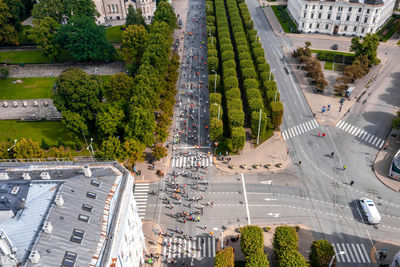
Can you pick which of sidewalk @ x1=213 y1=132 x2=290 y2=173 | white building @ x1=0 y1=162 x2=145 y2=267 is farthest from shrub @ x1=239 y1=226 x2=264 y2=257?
sidewalk @ x1=213 y1=132 x2=290 y2=173

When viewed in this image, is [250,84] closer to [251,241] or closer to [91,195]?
[251,241]

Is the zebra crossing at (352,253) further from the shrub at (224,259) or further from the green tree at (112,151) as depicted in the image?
the green tree at (112,151)

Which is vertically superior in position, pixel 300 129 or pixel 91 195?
pixel 91 195

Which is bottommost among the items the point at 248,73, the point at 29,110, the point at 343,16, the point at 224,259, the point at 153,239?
the point at 153,239

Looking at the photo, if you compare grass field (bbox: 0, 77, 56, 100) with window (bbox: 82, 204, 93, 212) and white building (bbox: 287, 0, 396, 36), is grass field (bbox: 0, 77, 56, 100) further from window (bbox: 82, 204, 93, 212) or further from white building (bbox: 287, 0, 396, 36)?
white building (bbox: 287, 0, 396, 36)

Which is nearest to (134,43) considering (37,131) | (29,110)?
A: (29,110)

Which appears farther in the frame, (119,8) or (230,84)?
(119,8)

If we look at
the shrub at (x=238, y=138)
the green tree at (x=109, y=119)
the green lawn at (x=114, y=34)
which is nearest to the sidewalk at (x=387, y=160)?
the shrub at (x=238, y=138)
